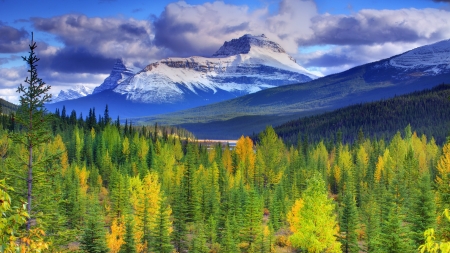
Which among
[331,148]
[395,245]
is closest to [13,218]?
[395,245]

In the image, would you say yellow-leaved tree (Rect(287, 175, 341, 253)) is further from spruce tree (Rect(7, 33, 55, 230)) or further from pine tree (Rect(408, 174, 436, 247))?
spruce tree (Rect(7, 33, 55, 230))

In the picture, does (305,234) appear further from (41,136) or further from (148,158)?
(148,158)

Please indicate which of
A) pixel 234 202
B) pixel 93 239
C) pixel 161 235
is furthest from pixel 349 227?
pixel 93 239

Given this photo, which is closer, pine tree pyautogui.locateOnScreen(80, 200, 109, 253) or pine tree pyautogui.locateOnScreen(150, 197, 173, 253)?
pine tree pyautogui.locateOnScreen(80, 200, 109, 253)

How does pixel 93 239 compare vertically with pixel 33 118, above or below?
below

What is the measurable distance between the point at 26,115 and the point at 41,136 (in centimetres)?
162


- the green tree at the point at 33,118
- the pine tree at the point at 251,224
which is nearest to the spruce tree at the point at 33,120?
the green tree at the point at 33,118

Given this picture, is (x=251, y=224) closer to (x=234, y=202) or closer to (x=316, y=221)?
(x=234, y=202)

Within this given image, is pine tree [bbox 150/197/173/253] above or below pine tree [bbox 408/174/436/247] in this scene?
below

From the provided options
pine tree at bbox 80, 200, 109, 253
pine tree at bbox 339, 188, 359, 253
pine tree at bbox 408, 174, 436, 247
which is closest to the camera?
pine tree at bbox 408, 174, 436, 247

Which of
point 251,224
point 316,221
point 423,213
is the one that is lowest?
point 251,224

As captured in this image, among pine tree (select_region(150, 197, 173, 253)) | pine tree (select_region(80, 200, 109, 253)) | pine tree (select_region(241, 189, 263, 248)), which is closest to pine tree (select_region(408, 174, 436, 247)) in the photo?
pine tree (select_region(241, 189, 263, 248))

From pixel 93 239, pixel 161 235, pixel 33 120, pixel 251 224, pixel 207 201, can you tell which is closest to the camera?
pixel 33 120

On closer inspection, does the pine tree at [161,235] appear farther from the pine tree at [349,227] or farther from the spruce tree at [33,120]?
the spruce tree at [33,120]
